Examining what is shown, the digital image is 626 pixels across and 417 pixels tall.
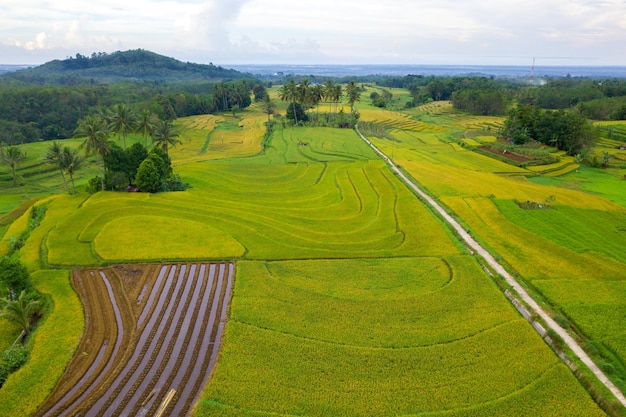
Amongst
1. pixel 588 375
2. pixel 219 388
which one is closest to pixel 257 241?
pixel 219 388

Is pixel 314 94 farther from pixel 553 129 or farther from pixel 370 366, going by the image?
pixel 370 366

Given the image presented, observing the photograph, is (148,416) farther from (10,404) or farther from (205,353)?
(10,404)

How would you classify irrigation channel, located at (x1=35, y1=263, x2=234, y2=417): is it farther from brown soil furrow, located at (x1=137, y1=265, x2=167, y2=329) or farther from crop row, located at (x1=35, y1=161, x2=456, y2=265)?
crop row, located at (x1=35, y1=161, x2=456, y2=265)

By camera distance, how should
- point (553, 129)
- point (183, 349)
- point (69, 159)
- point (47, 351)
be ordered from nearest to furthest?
point (47, 351) → point (183, 349) → point (69, 159) → point (553, 129)

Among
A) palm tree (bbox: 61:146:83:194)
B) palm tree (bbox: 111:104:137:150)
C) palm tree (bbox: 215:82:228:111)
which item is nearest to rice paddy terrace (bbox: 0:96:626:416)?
palm tree (bbox: 61:146:83:194)

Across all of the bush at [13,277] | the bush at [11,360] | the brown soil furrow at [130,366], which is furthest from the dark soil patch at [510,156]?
the bush at [11,360]

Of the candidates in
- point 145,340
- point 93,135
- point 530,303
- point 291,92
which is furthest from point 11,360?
point 291,92
